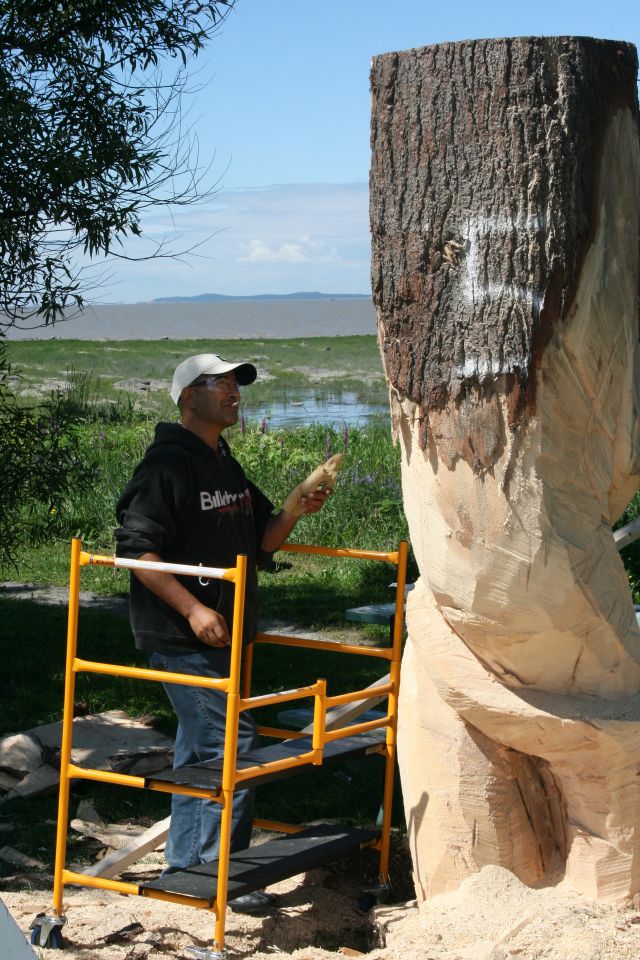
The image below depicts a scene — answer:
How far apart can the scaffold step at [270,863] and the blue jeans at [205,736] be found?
129mm

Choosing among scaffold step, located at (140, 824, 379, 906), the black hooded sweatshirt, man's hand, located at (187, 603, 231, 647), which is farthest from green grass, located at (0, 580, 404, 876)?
man's hand, located at (187, 603, 231, 647)

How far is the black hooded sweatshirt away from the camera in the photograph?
13.0 feet

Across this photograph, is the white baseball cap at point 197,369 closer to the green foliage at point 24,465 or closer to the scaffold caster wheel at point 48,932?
the scaffold caster wheel at point 48,932

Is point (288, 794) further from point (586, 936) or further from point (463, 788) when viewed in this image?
point (586, 936)

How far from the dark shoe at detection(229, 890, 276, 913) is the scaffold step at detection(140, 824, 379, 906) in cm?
22

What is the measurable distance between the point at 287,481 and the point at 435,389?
28.4 ft

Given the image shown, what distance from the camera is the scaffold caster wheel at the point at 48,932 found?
3721 millimetres

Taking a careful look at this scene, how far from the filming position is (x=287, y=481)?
39.7 ft

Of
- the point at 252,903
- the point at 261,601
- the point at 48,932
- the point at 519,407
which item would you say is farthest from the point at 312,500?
the point at 261,601

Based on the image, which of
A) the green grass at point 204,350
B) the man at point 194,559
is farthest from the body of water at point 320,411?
the man at point 194,559

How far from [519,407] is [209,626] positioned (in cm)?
123

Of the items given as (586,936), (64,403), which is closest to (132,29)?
(64,403)

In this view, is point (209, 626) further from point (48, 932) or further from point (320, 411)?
point (320, 411)

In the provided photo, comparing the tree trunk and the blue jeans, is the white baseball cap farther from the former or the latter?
the blue jeans
